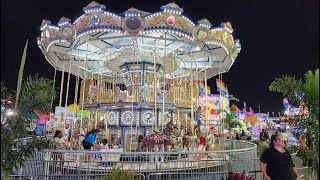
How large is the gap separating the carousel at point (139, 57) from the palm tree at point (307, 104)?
5.38 meters

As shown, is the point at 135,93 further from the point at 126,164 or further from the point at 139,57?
the point at 126,164

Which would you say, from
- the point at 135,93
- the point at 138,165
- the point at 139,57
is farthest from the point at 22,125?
the point at 139,57

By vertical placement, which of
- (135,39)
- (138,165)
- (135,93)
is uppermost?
(135,39)

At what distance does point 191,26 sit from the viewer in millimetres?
11672

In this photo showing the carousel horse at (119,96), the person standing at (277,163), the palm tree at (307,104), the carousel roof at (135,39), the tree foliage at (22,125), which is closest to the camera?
the tree foliage at (22,125)

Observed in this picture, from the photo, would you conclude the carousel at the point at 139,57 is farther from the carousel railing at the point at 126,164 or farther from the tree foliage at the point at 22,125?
the tree foliage at the point at 22,125

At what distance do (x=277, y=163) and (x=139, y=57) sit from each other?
469 inches

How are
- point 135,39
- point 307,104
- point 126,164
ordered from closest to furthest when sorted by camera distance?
point 307,104 < point 126,164 < point 135,39

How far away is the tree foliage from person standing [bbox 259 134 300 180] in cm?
352

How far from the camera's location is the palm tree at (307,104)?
4719mm

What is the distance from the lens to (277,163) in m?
4.36

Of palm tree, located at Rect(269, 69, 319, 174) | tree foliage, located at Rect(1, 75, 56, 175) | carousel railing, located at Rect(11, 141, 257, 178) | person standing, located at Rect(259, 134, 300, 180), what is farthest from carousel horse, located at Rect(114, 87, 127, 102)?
person standing, located at Rect(259, 134, 300, 180)

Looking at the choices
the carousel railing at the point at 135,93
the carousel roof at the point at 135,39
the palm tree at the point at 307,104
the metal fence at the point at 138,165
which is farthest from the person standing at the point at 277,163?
the carousel railing at the point at 135,93

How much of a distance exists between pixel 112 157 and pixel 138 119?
6.23m
